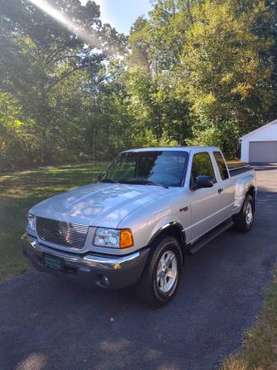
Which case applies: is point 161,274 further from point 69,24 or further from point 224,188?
point 69,24

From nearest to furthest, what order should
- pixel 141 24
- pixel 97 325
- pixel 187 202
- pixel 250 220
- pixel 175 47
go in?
pixel 97 325 → pixel 187 202 → pixel 250 220 → pixel 175 47 → pixel 141 24

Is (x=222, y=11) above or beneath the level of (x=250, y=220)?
above

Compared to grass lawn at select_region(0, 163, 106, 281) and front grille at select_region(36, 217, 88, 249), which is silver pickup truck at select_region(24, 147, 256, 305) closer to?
front grille at select_region(36, 217, 88, 249)

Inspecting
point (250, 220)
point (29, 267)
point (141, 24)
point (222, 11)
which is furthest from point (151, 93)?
point (29, 267)

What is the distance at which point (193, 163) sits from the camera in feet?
17.0

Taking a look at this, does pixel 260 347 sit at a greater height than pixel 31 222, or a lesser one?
lesser

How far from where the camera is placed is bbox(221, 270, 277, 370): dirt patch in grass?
118 inches

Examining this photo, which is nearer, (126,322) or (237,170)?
(126,322)

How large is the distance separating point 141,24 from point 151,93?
1636 centimetres

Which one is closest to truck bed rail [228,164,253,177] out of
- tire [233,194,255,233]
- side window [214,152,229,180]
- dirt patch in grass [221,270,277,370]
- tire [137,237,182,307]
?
side window [214,152,229,180]

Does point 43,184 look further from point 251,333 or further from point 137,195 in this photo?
point 251,333

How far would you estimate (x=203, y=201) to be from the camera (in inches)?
203

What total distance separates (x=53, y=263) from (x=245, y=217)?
4281 mm

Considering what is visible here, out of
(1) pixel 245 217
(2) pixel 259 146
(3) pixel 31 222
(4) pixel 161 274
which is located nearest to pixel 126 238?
(4) pixel 161 274
